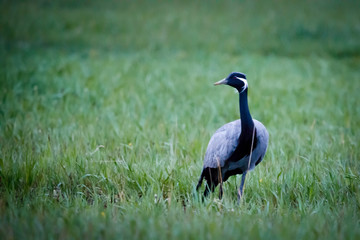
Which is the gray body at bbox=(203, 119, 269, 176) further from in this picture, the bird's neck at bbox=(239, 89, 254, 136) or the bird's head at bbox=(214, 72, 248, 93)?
the bird's head at bbox=(214, 72, 248, 93)

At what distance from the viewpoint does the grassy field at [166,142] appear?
3001mm

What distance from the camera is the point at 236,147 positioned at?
3.78m

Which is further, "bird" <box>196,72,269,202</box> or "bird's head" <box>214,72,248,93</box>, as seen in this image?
"bird's head" <box>214,72,248,93</box>

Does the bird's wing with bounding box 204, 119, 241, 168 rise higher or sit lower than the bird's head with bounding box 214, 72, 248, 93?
lower

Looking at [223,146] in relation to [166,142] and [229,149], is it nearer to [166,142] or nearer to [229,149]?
[229,149]

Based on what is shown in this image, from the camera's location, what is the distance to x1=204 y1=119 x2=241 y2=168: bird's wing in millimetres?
3848

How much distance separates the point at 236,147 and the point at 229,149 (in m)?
0.09

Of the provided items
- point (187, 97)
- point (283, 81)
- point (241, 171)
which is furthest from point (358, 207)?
point (283, 81)

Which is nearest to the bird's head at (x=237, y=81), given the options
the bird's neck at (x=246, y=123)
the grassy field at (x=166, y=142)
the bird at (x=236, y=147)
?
the bird at (x=236, y=147)

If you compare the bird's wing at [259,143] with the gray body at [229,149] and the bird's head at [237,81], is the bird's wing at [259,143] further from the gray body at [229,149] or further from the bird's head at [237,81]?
the bird's head at [237,81]

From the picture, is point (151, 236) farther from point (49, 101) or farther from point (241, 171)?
point (49, 101)

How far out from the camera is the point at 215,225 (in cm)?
285

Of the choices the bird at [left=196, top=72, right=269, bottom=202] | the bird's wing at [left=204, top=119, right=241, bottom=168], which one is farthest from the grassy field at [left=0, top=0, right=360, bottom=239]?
the bird's wing at [left=204, top=119, right=241, bottom=168]

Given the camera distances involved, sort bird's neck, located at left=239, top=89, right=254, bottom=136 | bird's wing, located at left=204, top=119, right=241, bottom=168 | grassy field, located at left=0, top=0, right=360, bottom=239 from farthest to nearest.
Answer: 1. bird's wing, located at left=204, top=119, right=241, bottom=168
2. bird's neck, located at left=239, top=89, right=254, bottom=136
3. grassy field, located at left=0, top=0, right=360, bottom=239
